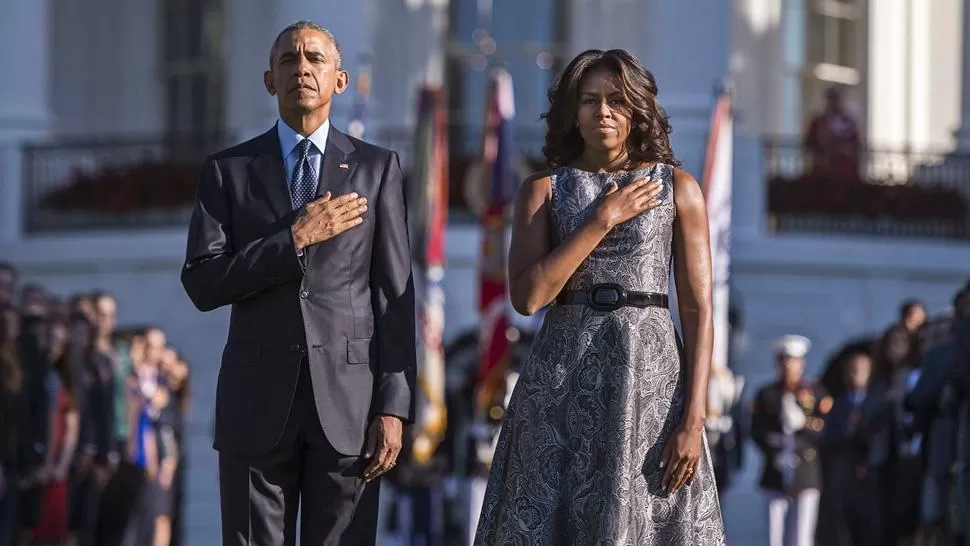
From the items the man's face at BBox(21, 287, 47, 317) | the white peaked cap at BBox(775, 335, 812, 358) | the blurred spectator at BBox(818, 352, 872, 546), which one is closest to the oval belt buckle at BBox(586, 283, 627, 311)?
the man's face at BBox(21, 287, 47, 317)

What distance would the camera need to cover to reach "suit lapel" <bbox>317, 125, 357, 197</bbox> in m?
6.19

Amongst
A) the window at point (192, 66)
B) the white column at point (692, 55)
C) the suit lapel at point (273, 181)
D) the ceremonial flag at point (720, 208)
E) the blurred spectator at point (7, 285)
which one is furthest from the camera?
the window at point (192, 66)

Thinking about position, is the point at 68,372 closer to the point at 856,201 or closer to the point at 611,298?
the point at 611,298

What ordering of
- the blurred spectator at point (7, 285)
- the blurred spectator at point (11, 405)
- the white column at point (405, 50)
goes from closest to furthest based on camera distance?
the blurred spectator at point (11, 405), the blurred spectator at point (7, 285), the white column at point (405, 50)

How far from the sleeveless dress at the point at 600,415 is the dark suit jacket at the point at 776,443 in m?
9.07

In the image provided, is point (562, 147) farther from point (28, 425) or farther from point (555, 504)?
point (28, 425)

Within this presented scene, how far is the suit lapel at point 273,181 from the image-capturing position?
6.19 m

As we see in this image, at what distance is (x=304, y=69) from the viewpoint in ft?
20.0

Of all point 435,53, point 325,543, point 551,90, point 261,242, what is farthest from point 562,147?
point 435,53

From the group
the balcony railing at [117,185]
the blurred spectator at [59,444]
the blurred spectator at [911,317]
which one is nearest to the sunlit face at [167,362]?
the blurred spectator at [59,444]

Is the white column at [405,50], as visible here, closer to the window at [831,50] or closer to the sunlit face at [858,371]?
the window at [831,50]

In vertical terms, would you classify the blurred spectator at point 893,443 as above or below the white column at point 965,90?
below

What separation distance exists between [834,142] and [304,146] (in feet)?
55.7

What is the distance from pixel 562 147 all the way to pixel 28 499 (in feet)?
22.9
